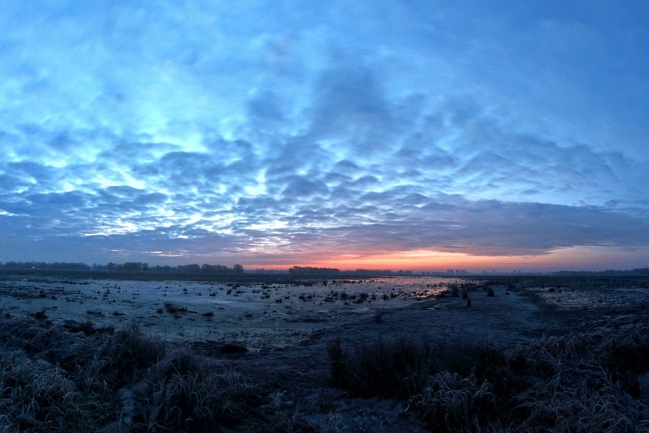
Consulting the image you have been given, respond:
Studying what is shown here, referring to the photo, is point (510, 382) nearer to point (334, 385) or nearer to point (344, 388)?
point (344, 388)

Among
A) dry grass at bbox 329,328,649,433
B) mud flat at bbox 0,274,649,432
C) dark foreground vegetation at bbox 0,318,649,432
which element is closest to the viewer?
dry grass at bbox 329,328,649,433

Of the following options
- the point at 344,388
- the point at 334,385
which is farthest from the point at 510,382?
the point at 334,385

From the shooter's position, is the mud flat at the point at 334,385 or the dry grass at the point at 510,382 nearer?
the dry grass at the point at 510,382

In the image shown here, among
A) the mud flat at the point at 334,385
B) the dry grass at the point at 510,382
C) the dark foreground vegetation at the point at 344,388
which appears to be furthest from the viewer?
the mud flat at the point at 334,385

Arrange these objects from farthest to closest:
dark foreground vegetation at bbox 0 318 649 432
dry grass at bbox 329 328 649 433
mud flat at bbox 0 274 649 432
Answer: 1. mud flat at bbox 0 274 649 432
2. dark foreground vegetation at bbox 0 318 649 432
3. dry grass at bbox 329 328 649 433

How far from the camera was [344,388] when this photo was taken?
902 centimetres

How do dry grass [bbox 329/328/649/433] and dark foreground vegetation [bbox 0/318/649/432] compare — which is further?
dark foreground vegetation [bbox 0/318/649/432]

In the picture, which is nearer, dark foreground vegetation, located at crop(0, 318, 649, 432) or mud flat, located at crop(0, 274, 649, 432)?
dark foreground vegetation, located at crop(0, 318, 649, 432)

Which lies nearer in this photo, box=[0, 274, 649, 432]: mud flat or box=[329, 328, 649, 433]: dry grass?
box=[329, 328, 649, 433]: dry grass

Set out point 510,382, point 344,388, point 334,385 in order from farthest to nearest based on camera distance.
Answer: point 334,385, point 344,388, point 510,382

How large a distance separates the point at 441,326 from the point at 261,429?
1372 centimetres

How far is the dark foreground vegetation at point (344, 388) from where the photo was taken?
6523 millimetres

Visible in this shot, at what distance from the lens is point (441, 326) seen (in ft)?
62.2

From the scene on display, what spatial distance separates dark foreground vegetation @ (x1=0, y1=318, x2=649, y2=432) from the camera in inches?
257
